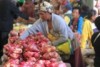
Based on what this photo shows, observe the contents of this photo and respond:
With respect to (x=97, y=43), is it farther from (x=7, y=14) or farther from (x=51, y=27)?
(x=7, y=14)

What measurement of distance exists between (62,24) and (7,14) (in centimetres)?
282

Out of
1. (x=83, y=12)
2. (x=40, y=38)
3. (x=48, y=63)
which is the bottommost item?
(x=48, y=63)

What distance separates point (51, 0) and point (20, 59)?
5.06m

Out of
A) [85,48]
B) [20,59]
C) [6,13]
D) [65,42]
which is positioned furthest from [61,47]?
[6,13]

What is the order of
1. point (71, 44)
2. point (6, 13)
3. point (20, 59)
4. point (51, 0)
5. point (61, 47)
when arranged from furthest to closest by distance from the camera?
point (51, 0) → point (6, 13) → point (71, 44) → point (61, 47) → point (20, 59)

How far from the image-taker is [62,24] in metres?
4.22

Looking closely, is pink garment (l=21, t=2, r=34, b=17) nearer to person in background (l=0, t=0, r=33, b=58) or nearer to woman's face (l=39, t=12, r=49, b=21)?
person in background (l=0, t=0, r=33, b=58)

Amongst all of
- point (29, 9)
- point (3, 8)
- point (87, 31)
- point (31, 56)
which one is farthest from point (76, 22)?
point (31, 56)

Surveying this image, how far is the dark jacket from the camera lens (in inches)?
264

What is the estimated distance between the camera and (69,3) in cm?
799

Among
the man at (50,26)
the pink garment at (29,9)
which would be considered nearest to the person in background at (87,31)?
the pink garment at (29,9)

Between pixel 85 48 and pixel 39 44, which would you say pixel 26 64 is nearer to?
pixel 39 44

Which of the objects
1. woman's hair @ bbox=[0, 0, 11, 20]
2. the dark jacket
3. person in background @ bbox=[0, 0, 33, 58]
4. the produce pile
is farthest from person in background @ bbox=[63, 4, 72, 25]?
the produce pile

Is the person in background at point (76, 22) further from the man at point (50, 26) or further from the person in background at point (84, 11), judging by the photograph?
the man at point (50, 26)
